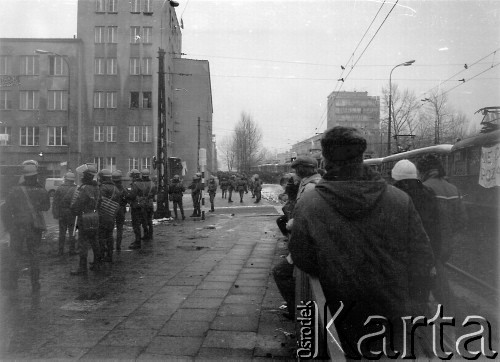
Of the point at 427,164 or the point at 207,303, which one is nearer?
the point at 427,164

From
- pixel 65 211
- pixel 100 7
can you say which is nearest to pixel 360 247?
pixel 65 211

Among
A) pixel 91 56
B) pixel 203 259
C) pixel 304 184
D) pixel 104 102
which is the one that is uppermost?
pixel 91 56

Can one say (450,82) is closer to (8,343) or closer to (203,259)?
(203,259)

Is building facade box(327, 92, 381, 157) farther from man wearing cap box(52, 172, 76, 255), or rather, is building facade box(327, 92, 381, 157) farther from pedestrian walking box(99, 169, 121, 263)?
man wearing cap box(52, 172, 76, 255)

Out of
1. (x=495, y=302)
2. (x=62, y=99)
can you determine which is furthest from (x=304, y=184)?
(x=62, y=99)

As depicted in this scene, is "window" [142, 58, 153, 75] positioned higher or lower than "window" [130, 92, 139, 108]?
higher

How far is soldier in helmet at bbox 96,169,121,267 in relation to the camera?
821cm

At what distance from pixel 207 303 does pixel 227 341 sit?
4.62ft

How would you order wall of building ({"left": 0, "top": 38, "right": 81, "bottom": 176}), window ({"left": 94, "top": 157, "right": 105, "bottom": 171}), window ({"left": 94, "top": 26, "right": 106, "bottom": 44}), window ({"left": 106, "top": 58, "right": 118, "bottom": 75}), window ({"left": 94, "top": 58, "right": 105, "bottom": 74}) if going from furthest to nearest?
window ({"left": 94, "top": 157, "right": 105, "bottom": 171}), window ({"left": 106, "top": 58, "right": 118, "bottom": 75}), window ({"left": 94, "top": 58, "right": 105, "bottom": 74}), wall of building ({"left": 0, "top": 38, "right": 81, "bottom": 176}), window ({"left": 94, "top": 26, "right": 106, "bottom": 44})

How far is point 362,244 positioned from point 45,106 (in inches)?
1751

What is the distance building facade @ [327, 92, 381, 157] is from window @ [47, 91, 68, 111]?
3124cm

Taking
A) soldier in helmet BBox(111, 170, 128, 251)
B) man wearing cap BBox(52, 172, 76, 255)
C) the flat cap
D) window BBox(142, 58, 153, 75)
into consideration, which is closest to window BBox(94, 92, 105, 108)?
window BBox(142, 58, 153, 75)

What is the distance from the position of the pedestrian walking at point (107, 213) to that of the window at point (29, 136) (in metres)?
38.3

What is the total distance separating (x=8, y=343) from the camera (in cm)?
405
